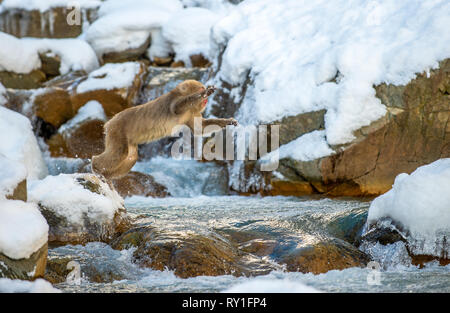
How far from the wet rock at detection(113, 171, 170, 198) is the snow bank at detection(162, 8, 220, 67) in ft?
17.1

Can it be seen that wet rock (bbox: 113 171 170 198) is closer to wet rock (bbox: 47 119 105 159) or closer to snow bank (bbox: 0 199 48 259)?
wet rock (bbox: 47 119 105 159)

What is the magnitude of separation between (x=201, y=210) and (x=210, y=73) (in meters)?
4.56

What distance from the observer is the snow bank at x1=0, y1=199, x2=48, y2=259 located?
337 centimetres

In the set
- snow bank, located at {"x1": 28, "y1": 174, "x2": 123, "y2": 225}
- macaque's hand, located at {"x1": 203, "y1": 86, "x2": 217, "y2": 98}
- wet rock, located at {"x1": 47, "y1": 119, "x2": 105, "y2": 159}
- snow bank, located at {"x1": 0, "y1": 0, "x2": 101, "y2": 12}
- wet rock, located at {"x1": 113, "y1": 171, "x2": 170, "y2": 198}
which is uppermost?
snow bank, located at {"x1": 0, "y1": 0, "x2": 101, "y2": 12}

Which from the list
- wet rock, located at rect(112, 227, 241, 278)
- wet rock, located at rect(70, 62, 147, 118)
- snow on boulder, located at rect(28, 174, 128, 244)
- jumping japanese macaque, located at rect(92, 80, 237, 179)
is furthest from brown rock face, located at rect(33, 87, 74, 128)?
wet rock, located at rect(112, 227, 241, 278)

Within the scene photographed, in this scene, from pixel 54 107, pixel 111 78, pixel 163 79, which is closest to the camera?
pixel 54 107

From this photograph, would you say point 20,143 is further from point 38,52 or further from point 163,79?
point 38,52

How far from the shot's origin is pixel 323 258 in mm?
4516

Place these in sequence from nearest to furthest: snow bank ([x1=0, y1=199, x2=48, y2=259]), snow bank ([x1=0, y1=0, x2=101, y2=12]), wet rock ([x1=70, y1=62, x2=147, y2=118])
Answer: snow bank ([x1=0, y1=199, x2=48, y2=259]) < wet rock ([x1=70, y1=62, x2=147, y2=118]) < snow bank ([x1=0, y1=0, x2=101, y2=12])

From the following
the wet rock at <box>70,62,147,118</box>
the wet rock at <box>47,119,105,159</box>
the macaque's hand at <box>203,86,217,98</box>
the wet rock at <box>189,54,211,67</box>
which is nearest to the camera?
the macaque's hand at <box>203,86,217,98</box>

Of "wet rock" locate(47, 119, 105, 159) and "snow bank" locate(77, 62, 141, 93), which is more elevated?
"snow bank" locate(77, 62, 141, 93)

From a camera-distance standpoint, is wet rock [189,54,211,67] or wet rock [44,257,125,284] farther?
wet rock [189,54,211,67]

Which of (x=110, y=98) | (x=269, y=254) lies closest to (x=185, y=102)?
(x=269, y=254)

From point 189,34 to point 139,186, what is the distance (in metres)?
5.93
